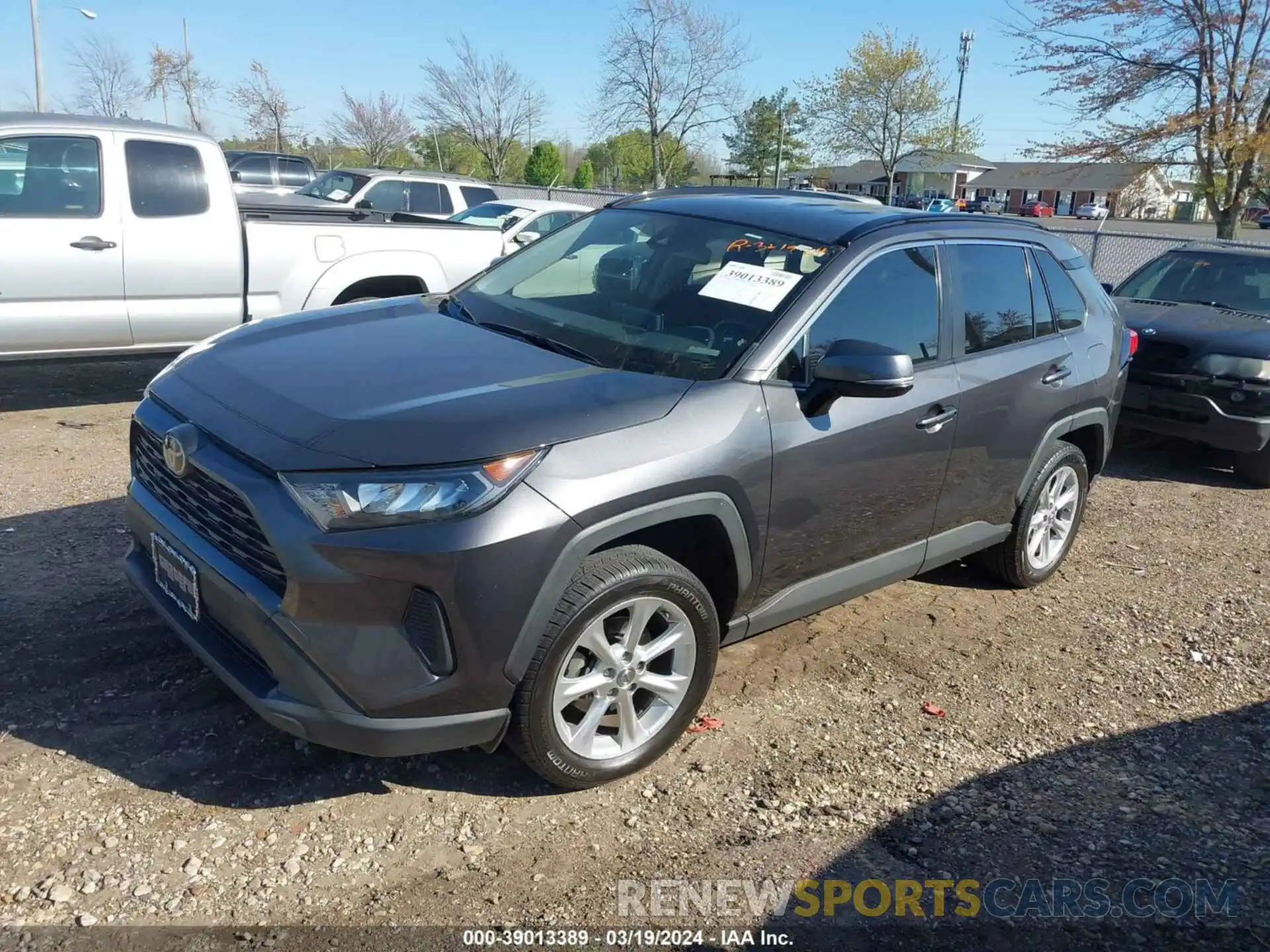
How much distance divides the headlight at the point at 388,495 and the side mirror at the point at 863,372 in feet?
4.15

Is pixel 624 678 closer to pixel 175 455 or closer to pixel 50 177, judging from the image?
pixel 175 455

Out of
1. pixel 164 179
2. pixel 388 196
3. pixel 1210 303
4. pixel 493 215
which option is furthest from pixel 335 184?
pixel 1210 303

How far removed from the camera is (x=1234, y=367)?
694cm

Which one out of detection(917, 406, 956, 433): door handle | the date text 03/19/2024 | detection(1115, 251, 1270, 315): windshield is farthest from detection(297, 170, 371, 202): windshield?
the date text 03/19/2024

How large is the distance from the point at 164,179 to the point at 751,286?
512 cm

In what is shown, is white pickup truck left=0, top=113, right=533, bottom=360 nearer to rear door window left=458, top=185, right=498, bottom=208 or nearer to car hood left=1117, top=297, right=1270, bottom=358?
car hood left=1117, top=297, right=1270, bottom=358

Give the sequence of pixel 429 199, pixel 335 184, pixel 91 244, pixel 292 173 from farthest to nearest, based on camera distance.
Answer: pixel 292 173
pixel 335 184
pixel 429 199
pixel 91 244

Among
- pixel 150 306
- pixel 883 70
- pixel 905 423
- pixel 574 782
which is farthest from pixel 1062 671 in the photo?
pixel 883 70

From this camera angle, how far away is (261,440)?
2.82m

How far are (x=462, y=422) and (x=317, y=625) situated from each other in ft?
2.24

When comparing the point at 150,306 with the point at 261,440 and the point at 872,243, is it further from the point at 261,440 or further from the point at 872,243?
the point at 872,243

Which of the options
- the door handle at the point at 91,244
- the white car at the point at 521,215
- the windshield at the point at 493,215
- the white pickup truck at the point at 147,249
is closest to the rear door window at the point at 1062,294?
the white pickup truck at the point at 147,249

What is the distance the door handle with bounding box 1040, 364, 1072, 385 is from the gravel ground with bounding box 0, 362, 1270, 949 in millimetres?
1154

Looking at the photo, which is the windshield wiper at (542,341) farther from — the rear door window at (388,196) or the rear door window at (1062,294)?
the rear door window at (388,196)
